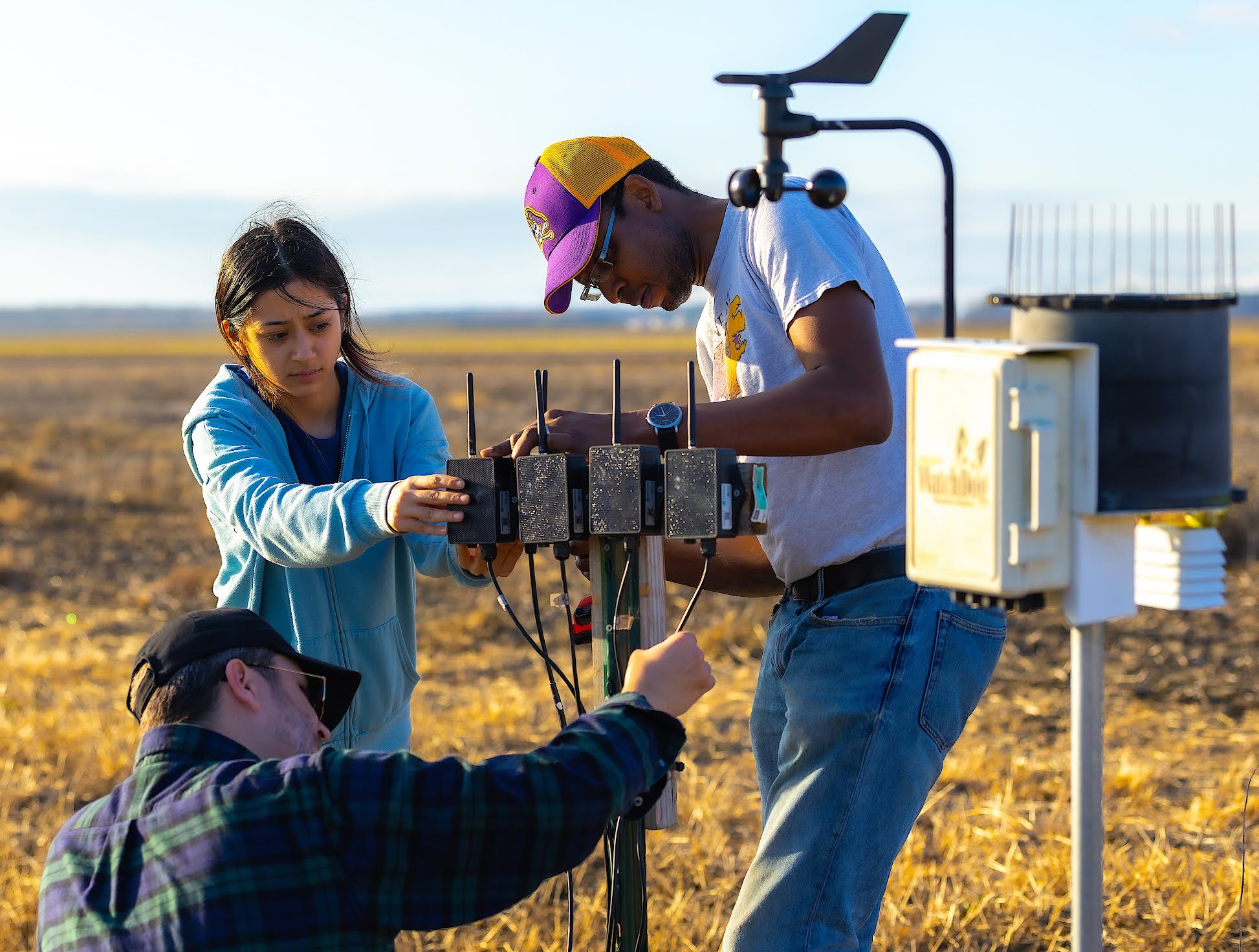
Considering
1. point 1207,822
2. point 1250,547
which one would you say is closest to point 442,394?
point 1250,547

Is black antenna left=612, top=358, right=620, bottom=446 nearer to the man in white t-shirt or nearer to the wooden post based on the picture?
the man in white t-shirt

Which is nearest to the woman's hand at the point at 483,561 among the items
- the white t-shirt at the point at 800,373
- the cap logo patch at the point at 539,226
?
the white t-shirt at the point at 800,373

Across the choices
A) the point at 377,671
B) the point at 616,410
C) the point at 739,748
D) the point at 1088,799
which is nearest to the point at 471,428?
the point at 616,410

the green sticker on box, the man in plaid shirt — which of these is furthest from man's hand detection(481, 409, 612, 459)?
the man in plaid shirt

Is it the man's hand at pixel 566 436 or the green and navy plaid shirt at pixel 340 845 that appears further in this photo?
the man's hand at pixel 566 436

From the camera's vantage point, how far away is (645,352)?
83.1m

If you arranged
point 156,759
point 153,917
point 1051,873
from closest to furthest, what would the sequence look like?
point 153,917 < point 156,759 < point 1051,873

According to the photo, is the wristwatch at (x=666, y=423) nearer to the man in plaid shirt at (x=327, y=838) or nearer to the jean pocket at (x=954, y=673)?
the man in plaid shirt at (x=327, y=838)

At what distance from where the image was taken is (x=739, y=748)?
6750 mm

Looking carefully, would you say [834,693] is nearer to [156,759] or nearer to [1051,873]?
[156,759]

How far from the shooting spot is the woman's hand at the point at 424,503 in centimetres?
260

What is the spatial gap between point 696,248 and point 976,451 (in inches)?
48.2

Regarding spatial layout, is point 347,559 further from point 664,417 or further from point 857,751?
point 857,751

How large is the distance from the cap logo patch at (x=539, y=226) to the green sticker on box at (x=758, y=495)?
3.17ft
